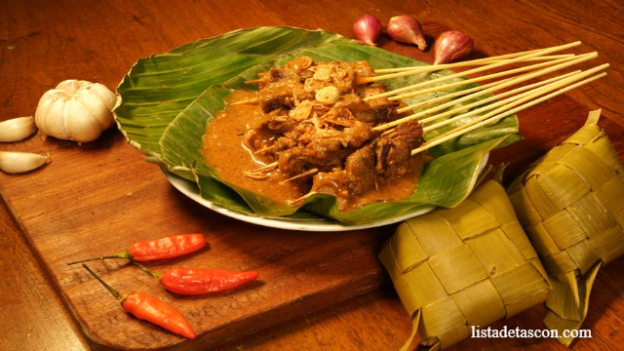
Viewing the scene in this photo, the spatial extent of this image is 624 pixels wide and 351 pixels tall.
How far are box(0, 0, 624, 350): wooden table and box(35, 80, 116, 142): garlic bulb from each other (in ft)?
1.51

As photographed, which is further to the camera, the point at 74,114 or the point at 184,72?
the point at 184,72

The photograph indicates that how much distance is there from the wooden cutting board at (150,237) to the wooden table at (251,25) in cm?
14

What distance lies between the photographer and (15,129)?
312 centimetres

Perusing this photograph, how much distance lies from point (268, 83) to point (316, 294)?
1.20m

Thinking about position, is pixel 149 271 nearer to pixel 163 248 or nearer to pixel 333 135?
pixel 163 248

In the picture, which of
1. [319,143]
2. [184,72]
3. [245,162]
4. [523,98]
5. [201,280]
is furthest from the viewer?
[184,72]

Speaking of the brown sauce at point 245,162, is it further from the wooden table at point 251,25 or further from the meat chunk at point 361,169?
the wooden table at point 251,25

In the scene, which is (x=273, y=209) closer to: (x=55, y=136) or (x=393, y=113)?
Answer: (x=393, y=113)

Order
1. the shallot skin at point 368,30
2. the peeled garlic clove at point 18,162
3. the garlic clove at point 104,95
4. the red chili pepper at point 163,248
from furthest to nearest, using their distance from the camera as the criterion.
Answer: the shallot skin at point 368,30
the garlic clove at point 104,95
the peeled garlic clove at point 18,162
the red chili pepper at point 163,248

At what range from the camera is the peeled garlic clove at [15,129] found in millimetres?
3115

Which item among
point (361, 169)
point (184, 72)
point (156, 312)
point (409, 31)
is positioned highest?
point (409, 31)

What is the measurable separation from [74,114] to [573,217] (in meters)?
2.33

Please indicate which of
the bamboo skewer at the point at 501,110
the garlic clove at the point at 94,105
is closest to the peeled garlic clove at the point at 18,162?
the garlic clove at the point at 94,105

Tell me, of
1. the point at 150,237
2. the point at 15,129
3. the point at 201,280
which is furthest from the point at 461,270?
the point at 15,129
